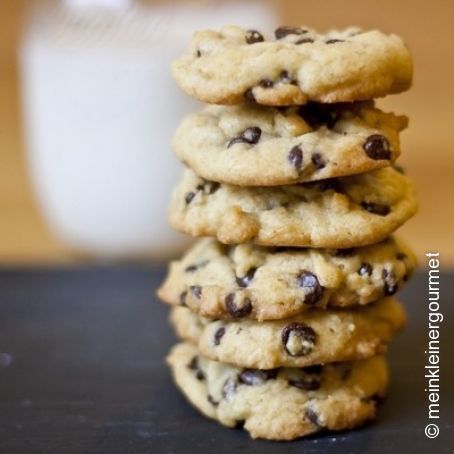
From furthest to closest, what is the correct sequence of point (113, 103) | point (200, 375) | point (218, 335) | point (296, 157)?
1. point (113, 103)
2. point (200, 375)
3. point (218, 335)
4. point (296, 157)

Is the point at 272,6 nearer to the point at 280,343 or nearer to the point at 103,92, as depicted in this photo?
the point at 103,92

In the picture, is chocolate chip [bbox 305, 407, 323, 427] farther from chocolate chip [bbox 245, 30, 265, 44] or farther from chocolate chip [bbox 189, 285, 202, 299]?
chocolate chip [bbox 245, 30, 265, 44]

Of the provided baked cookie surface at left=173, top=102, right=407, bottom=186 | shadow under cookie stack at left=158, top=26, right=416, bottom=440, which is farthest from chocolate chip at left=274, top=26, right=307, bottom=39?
baked cookie surface at left=173, top=102, right=407, bottom=186

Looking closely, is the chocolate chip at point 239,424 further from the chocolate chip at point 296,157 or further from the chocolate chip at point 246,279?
the chocolate chip at point 296,157

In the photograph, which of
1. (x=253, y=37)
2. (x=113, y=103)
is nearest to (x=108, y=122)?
(x=113, y=103)

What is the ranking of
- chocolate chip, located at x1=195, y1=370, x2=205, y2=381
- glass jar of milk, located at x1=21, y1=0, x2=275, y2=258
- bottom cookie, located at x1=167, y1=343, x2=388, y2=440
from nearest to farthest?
bottom cookie, located at x1=167, y1=343, x2=388, y2=440, chocolate chip, located at x1=195, y1=370, x2=205, y2=381, glass jar of milk, located at x1=21, y1=0, x2=275, y2=258

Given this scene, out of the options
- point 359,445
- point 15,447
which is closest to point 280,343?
point 359,445

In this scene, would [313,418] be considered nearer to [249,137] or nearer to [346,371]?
[346,371]
